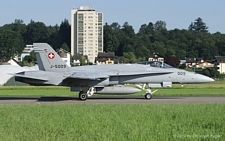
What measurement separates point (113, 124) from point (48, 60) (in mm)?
13297

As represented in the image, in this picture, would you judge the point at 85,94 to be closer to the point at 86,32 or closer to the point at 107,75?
the point at 107,75

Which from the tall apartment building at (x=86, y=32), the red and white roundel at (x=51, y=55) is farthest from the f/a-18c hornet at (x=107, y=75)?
the tall apartment building at (x=86, y=32)

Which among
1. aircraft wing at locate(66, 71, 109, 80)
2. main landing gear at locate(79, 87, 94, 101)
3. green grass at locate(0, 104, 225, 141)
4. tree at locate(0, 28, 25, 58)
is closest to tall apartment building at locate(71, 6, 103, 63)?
tree at locate(0, 28, 25, 58)

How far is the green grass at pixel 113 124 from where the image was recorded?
39.0 ft

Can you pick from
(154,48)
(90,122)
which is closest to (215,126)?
(90,122)

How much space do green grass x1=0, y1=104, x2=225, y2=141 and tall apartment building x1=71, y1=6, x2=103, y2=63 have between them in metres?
138

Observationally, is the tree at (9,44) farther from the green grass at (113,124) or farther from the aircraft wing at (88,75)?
the green grass at (113,124)

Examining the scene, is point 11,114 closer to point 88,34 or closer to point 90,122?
point 90,122

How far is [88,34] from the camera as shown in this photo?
15575 cm

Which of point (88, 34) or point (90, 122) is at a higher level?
point (88, 34)

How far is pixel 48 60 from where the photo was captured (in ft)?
86.4

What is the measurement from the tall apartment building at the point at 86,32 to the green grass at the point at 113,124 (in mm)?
137549

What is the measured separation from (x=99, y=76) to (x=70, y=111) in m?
8.55

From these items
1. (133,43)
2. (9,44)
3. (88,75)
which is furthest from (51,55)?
(133,43)
